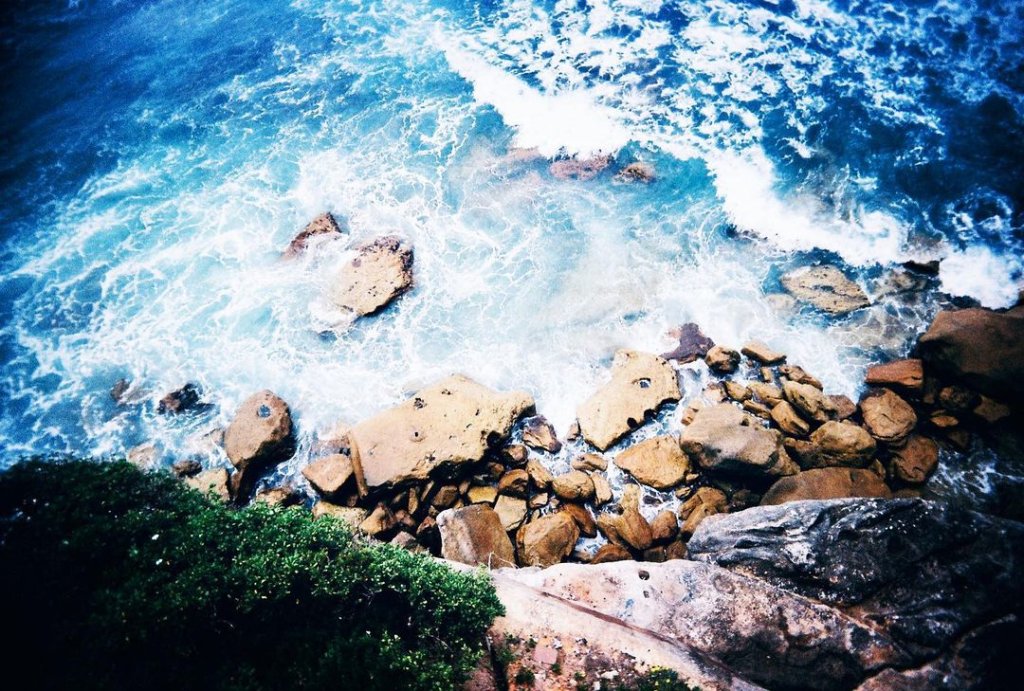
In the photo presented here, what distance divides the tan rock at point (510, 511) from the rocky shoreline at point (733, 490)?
0.05 meters

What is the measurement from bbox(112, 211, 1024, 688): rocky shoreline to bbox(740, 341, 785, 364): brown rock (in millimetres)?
61

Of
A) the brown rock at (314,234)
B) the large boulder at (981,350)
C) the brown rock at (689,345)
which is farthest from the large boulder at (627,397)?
the brown rock at (314,234)

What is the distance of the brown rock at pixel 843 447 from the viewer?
13414 mm

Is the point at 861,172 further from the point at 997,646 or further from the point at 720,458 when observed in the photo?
the point at 997,646

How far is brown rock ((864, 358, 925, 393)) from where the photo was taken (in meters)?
14.7

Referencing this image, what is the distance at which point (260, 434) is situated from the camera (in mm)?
15148

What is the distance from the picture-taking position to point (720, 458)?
44.0 feet

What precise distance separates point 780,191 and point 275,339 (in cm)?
2413

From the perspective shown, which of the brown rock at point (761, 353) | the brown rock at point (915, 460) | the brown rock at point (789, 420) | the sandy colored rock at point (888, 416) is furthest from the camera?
the brown rock at point (761, 353)

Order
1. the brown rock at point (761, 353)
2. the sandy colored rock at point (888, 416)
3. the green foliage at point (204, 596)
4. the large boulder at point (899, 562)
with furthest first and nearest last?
the brown rock at point (761, 353) → the sandy colored rock at point (888, 416) → the large boulder at point (899, 562) → the green foliage at point (204, 596)

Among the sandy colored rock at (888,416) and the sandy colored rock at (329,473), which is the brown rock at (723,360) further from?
the sandy colored rock at (329,473)

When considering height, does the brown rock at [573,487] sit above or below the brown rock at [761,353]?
below

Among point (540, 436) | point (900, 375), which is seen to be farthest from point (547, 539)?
point (900, 375)

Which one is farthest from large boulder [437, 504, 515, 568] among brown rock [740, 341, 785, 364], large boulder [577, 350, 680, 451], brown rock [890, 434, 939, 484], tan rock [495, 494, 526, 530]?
brown rock [890, 434, 939, 484]
